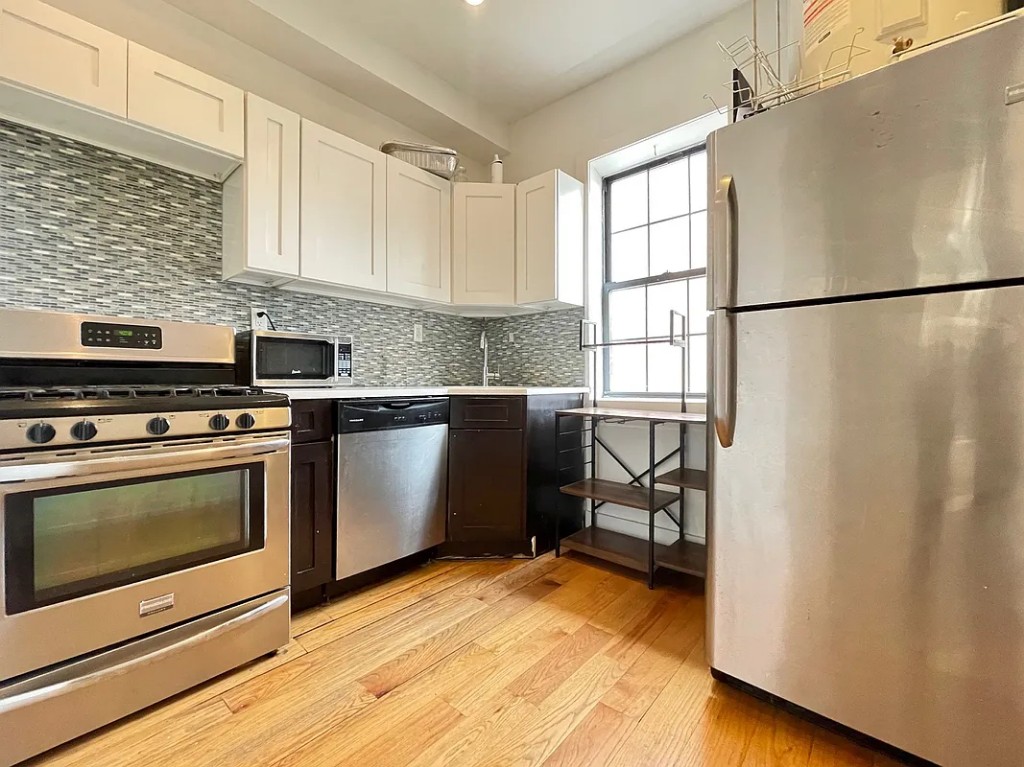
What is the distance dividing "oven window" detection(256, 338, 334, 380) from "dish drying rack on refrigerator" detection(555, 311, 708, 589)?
119cm

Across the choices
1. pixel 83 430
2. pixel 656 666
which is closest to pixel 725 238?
pixel 656 666

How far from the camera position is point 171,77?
1.71m

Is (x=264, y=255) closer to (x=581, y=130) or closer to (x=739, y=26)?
(x=581, y=130)

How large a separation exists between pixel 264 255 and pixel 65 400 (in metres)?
0.98

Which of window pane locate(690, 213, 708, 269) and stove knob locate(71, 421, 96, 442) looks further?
window pane locate(690, 213, 708, 269)

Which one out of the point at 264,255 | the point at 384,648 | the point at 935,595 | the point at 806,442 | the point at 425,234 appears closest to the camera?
the point at 935,595

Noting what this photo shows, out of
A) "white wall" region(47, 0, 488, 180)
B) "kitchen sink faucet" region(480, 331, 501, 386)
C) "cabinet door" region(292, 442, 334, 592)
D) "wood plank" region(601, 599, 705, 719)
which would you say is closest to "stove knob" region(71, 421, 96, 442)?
"cabinet door" region(292, 442, 334, 592)

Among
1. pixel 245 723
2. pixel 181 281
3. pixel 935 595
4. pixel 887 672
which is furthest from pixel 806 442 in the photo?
pixel 181 281

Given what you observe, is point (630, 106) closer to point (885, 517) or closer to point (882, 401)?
point (882, 401)

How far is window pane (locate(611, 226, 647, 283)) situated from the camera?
110 inches

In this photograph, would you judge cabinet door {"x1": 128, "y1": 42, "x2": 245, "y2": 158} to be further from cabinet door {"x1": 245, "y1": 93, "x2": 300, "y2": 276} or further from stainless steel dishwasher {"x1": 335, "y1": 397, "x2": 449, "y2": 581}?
stainless steel dishwasher {"x1": 335, "y1": 397, "x2": 449, "y2": 581}

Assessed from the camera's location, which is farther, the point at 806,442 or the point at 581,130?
the point at 581,130

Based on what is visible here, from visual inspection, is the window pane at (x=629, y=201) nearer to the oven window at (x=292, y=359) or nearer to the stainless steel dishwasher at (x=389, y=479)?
the stainless steel dishwasher at (x=389, y=479)

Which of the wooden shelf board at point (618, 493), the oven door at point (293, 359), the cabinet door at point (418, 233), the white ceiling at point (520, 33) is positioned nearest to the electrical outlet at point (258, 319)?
the oven door at point (293, 359)
